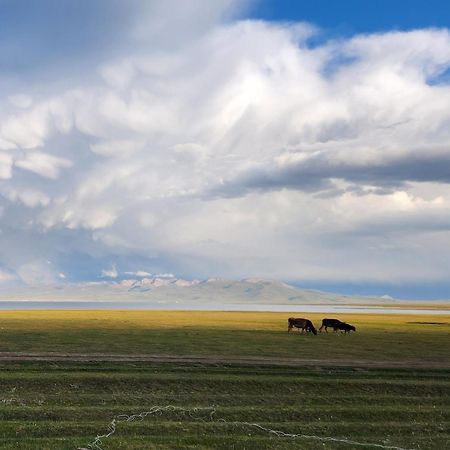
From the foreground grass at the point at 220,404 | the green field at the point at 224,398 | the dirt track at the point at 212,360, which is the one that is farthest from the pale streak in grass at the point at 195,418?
the dirt track at the point at 212,360

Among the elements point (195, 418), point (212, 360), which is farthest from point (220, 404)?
point (212, 360)

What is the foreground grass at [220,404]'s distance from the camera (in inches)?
758

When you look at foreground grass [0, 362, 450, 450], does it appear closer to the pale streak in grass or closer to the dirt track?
the pale streak in grass

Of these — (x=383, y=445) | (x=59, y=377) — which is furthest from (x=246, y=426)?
(x=59, y=377)

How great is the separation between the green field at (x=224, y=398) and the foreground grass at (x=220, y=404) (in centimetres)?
5

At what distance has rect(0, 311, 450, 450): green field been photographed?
63.8 feet

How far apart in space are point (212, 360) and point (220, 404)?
11057 mm

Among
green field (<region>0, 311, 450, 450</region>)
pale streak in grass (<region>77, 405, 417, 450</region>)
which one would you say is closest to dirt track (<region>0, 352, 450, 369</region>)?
green field (<region>0, 311, 450, 450</region>)

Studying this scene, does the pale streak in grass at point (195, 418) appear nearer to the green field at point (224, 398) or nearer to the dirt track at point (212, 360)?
the green field at point (224, 398)

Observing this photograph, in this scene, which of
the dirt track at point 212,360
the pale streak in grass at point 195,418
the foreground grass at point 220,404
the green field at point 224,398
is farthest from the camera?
the dirt track at point 212,360

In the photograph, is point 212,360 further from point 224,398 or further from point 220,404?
point 220,404

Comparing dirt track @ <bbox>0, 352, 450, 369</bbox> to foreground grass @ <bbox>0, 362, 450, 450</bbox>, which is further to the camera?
dirt track @ <bbox>0, 352, 450, 369</bbox>

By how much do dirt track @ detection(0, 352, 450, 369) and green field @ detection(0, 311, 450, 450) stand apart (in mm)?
85

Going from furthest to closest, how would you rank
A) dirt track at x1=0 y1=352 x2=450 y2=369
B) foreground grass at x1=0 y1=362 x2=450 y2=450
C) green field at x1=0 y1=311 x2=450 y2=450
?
dirt track at x1=0 y1=352 x2=450 y2=369
green field at x1=0 y1=311 x2=450 y2=450
foreground grass at x1=0 y1=362 x2=450 y2=450
